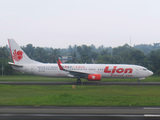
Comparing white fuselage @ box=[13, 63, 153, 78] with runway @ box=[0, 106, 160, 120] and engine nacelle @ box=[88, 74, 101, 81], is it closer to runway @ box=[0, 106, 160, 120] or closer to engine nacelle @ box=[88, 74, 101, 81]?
engine nacelle @ box=[88, 74, 101, 81]

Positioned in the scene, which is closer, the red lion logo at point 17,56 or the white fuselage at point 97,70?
the white fuselage at point 97,70

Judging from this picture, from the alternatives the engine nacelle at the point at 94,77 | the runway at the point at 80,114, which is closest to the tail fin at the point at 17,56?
the engine nacelle at the point at 94,77

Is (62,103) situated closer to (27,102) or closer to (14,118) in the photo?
(27,102)

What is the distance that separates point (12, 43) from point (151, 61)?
151 ft

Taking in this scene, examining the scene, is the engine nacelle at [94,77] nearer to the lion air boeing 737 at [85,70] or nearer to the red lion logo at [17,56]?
the lion air boeing 737 at [85,70]

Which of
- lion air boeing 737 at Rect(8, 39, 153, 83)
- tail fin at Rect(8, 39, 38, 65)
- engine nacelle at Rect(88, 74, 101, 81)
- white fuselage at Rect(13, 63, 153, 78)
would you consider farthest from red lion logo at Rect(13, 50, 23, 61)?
engine nacelle at Rect(88, 74, 101, 81)

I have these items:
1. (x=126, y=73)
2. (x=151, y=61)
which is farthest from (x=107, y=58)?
(x=126, y=73)

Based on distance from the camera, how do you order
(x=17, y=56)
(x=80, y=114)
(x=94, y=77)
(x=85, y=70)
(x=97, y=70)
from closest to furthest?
(x=80, y=114), (x=94, y=77), (x=97, y=70), (x=85, y=70), (x=17, y=56)

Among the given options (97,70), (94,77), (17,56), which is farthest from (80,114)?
(17,56)

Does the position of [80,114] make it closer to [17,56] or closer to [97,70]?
Result: [97,70]

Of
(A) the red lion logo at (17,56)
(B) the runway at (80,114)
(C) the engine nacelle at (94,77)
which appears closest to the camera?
(B) the runway at (80,114)

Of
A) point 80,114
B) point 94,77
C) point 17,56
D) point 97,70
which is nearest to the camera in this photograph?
point 80,114

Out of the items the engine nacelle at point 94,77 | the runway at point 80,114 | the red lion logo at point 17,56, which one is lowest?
the runway at point 80,114

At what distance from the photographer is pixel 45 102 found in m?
19.3
